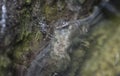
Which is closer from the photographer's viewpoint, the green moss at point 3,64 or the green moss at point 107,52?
the green moss at point 107,52

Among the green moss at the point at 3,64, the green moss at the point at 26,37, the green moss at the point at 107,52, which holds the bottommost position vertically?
the green moss at the point at 3,64

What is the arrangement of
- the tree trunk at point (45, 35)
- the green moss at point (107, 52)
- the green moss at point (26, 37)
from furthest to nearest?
the green moss at point (26, 37) → the tree trunk at point (45, 35) → the green moss at point (107, 52)

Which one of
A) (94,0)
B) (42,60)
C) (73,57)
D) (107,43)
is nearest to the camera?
(107,43)

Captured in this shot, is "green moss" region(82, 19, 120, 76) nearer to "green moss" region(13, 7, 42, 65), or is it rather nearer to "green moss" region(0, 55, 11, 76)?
"green moss" region(13, 7, 42, 65)

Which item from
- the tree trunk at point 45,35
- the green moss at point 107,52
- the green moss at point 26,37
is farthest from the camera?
the green moss at point 26,37

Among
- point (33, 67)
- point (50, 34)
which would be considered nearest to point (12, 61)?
point (33, 67)

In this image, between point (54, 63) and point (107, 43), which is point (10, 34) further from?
point (107, 43)

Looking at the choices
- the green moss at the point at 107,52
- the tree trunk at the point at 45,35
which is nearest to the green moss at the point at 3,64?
the tree trunk at the point at 45,35

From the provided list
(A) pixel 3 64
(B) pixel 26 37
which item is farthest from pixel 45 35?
(A) pixel 3 64

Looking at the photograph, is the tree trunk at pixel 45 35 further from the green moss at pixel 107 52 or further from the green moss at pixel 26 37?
the green moss at pixel 107 52

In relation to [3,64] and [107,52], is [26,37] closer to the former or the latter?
[3,64]

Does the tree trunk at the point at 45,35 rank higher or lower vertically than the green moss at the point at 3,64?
higher
